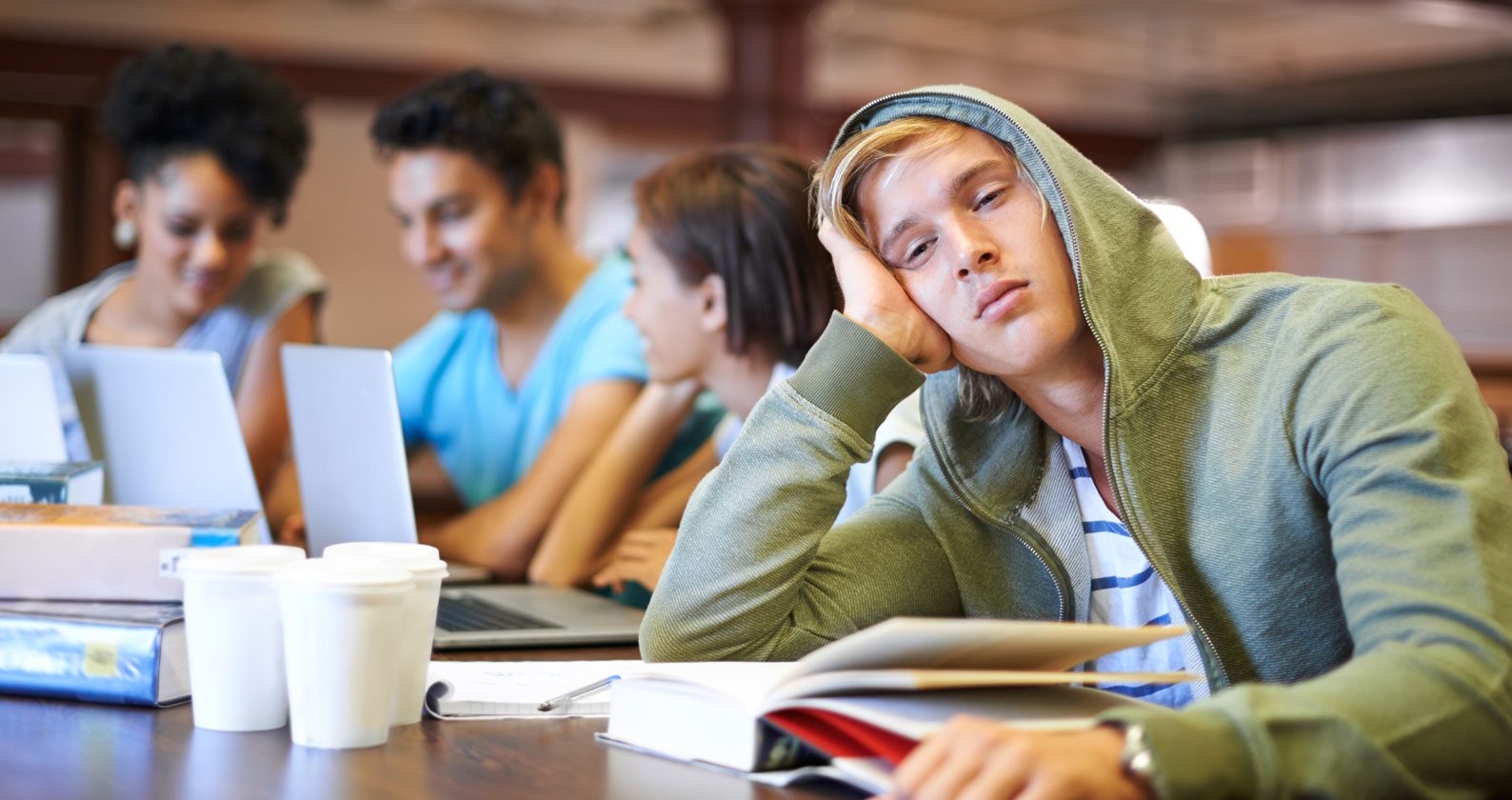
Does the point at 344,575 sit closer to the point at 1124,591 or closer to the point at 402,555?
the point at 402,555

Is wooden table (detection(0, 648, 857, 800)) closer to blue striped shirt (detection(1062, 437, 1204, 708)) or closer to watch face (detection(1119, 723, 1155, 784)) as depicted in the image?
watch face (detection(1119, 723, 1155, 784))

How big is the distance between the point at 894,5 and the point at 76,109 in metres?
4.24

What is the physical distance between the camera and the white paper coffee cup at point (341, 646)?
3.18ft

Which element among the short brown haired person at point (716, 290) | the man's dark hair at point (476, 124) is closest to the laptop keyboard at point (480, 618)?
the short brown haired person at point (716, 290)

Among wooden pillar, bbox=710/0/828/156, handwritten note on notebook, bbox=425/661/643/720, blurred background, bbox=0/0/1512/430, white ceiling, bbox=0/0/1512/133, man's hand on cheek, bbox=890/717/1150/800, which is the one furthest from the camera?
white ceiling, bbox=0/0/1512/133

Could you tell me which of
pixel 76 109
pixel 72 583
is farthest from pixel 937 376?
pixel 76 109

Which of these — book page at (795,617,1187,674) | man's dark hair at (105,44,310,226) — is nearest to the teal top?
man's dark hair at (105,44,310,226)

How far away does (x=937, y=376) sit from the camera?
1.34 meters

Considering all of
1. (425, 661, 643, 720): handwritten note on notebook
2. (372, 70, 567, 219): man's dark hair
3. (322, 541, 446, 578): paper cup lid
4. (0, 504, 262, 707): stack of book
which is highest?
(372, 70, 567, 219): man's dark hair

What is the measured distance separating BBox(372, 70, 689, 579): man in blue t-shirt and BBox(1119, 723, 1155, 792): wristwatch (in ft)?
5.35

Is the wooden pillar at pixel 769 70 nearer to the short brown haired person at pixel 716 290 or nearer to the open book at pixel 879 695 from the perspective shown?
the short brown haired person at pixel 716 290

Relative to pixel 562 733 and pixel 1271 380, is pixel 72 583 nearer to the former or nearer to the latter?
pixel 562 733

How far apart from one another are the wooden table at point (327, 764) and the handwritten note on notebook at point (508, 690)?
0.05 ft

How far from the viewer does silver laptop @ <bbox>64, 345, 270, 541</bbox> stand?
1.71m
